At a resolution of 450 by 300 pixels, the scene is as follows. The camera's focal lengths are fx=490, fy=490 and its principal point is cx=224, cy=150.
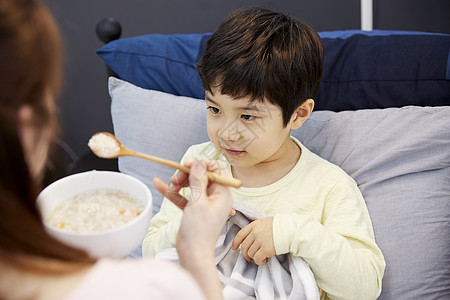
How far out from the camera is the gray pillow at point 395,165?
117 cm

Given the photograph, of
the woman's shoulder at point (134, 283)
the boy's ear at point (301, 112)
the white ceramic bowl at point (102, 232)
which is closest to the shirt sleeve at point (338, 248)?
the boy's ear at point (301, 112)

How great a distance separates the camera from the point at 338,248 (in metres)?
1.03

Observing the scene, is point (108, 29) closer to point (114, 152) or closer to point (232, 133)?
point (232, 133)

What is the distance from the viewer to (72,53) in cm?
219

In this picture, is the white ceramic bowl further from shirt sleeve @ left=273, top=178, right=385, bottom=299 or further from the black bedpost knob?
the black bedpost knob

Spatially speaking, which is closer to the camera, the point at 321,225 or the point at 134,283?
the point at 134,283

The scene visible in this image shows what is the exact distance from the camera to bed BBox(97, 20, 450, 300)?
118cm

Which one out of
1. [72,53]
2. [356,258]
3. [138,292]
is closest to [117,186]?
[138,292]

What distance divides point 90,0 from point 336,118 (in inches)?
52.0

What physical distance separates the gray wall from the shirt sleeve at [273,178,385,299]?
3.32 ft

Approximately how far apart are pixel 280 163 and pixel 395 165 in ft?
0.99

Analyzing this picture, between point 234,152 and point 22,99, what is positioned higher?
point 22,99

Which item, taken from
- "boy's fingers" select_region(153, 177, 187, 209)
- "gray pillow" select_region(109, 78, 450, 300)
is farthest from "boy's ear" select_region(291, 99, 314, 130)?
"boy's fingers" select_region(153, 177, 187, 209)

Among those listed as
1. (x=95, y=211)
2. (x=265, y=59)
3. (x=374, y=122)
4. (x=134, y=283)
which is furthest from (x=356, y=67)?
(x=134, y=283)
